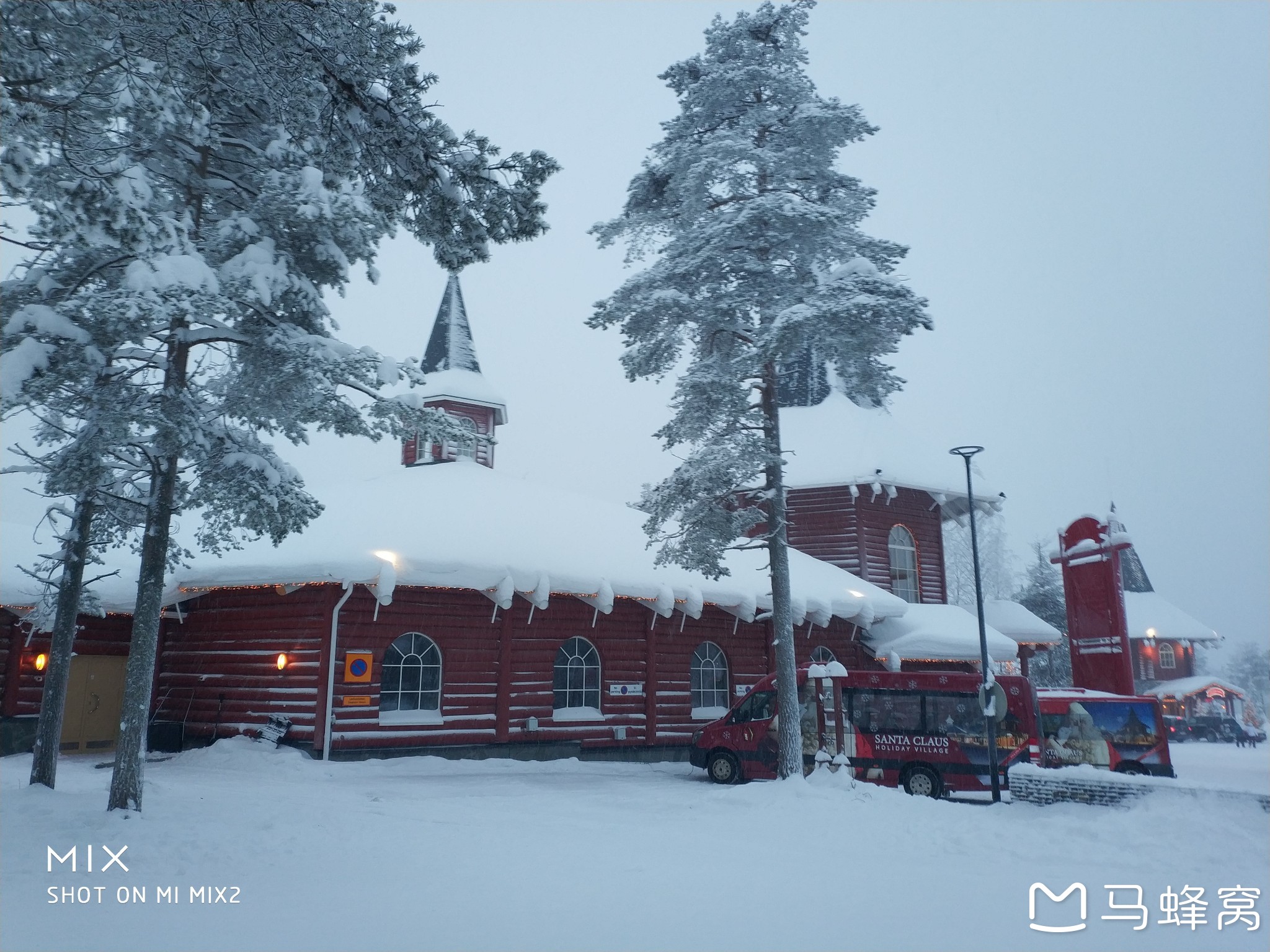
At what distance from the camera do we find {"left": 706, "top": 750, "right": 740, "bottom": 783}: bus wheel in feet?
51.6

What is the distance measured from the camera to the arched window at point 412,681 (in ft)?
54.5

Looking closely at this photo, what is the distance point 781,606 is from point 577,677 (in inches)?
247

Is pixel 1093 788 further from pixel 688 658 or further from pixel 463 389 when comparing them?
pixel 463 389

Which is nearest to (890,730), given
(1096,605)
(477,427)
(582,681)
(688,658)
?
(688,658)

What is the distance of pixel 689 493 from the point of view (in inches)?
588

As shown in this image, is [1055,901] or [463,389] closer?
[1055,901]

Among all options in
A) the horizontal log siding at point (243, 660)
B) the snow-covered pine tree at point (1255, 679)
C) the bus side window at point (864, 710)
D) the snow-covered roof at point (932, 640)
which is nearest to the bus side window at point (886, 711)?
the bus side window at point (864, 710)

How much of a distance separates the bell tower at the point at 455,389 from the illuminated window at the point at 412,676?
23.5ft

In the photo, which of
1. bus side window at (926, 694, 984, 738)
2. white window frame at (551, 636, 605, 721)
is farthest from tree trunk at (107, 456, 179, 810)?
bus side window at (926, 694, 984, 738)

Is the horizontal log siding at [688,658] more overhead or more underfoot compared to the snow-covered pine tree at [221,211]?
more underfoot

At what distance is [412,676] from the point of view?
55.4 feet

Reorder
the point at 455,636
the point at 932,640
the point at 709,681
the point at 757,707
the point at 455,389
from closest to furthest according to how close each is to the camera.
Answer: the point at 757,707, the point at 455,636, the point at 709,681, the point at 932,640, the point at 455,389

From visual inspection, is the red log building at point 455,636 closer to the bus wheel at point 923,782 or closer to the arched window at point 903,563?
the arched window at point 903,563

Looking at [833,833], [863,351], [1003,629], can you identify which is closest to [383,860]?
[833,833]
